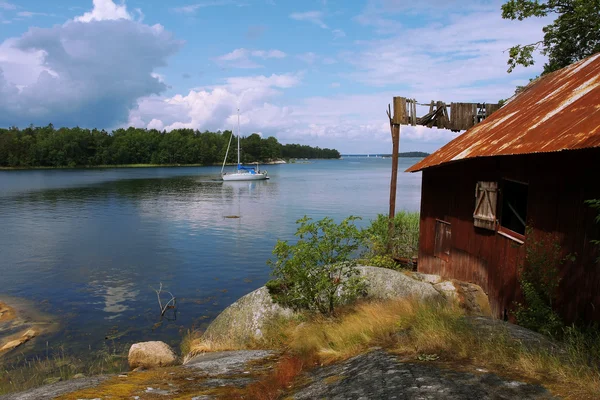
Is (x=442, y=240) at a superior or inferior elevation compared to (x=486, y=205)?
inferior

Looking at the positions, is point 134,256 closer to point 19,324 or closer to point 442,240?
point 19,324

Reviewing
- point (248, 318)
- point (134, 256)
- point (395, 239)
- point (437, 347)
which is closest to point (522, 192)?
point (395, 239)

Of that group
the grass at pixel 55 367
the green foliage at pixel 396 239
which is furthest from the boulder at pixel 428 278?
the grass at pixel 55 367

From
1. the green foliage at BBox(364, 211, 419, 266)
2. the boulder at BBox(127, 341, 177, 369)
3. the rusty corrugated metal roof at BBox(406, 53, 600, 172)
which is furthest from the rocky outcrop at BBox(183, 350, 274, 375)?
the green foliage at BBox(364, 211, 419, 266)

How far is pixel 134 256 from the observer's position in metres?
24.6

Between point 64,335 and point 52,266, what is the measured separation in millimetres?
9617

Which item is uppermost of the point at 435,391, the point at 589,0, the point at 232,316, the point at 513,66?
the point at 589,0

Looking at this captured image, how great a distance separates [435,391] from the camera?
492cm

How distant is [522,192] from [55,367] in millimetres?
13687

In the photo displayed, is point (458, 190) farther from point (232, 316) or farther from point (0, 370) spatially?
point (0, 370)

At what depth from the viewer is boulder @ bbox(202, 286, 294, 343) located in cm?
1112

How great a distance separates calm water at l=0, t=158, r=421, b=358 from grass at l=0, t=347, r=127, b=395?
2.86 feet

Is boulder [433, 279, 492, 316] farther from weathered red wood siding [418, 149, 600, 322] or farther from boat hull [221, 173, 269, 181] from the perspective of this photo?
boat hull [221, 173, 269, 181]

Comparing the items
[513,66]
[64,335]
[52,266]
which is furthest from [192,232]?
[513,66]
